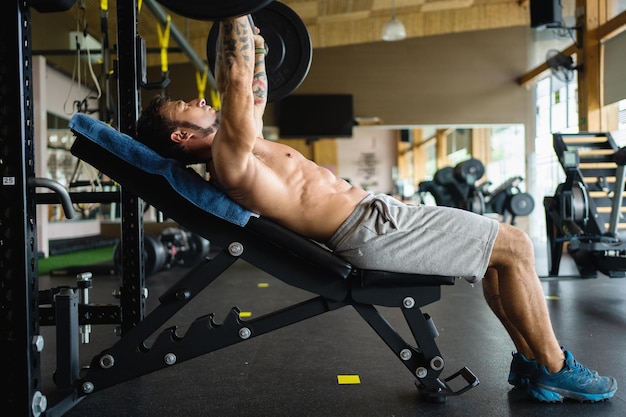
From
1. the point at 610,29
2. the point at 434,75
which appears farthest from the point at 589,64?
the point at 434,75

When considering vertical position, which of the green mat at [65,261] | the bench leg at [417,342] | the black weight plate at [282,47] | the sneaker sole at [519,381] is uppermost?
the black weight plate at [282,47]

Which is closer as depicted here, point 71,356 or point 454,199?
point 71,356

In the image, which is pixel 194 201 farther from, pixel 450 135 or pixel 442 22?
pixel 450 135

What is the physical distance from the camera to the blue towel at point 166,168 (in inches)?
57.3

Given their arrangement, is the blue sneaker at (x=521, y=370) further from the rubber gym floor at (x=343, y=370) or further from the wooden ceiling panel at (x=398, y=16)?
the wooden ceiling panel at (x=398, y=16)

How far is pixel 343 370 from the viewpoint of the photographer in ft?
6.47

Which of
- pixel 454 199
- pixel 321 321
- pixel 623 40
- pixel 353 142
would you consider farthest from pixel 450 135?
pixel 321 321

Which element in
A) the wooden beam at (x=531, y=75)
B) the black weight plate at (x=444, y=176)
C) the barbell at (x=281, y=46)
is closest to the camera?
the barbell at (x=281, y=46)

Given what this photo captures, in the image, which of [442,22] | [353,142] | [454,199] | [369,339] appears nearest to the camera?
[369,339]

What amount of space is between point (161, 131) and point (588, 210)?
3.24 metres

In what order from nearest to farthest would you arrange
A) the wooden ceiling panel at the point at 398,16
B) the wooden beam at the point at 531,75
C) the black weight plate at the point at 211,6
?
the black weight plate at the point at 211,6
the wooden ceiling panel at the point at 398,16
the wooden beam at the point at 531,75

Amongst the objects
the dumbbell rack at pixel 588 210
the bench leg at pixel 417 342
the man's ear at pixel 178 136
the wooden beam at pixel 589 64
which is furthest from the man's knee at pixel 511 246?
the wooden beam at pixel 589 64

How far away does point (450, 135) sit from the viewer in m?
12.9

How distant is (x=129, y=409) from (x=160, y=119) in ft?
2.78
